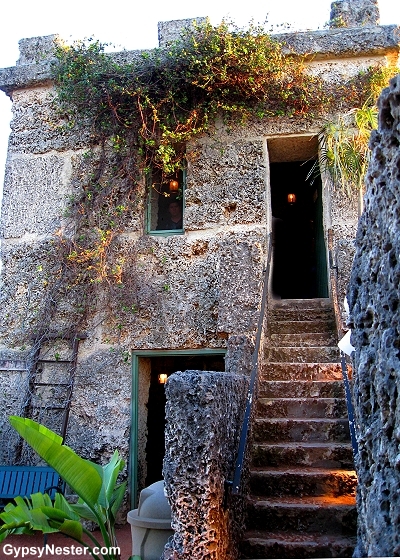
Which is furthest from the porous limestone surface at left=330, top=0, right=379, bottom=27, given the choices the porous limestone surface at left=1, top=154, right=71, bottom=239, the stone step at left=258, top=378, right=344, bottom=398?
the stone step at left=258, top=378, right=344, bottom=398

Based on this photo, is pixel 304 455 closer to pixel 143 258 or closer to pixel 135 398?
pixel 135 398

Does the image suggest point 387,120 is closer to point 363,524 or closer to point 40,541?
point 363,524

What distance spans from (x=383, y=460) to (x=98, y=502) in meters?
2.73

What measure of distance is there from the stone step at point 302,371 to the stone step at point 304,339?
0.38m

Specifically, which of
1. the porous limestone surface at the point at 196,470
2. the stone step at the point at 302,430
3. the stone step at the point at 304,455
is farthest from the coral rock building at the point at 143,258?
the porous limestone surface at the point at 196,470

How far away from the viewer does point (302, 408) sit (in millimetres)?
4988

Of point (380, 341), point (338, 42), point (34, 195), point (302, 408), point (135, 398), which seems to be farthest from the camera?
point (34, 195)

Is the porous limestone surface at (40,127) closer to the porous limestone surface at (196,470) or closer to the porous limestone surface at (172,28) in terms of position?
the porous limestone surface at (172,28)

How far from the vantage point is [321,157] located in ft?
21.9

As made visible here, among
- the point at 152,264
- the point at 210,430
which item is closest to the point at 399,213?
the point at 210,430

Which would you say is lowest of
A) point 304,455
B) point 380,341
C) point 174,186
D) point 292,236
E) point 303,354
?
point 304,455

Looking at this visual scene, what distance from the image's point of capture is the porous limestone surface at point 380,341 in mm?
1881

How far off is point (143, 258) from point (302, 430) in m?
3.03

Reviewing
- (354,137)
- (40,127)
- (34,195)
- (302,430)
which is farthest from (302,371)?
(40,127)
